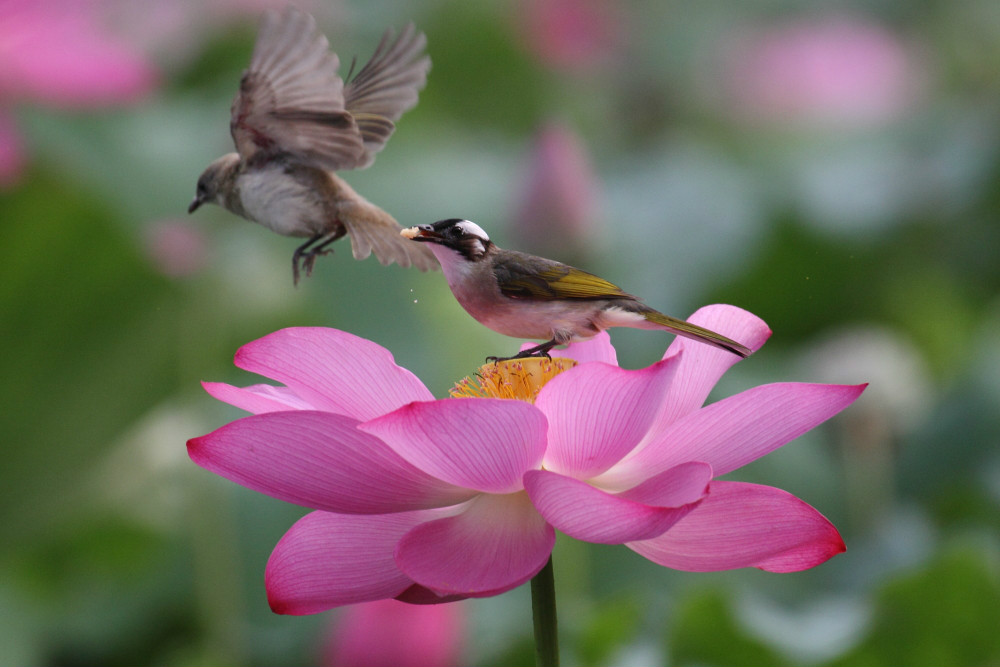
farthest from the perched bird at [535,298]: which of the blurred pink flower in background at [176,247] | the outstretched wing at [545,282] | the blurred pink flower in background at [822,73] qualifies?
the blurred pink flower in background at [822,73]

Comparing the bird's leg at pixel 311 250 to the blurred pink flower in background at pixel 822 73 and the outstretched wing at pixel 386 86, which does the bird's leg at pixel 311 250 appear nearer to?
the outstretched wing at pixel 386 86

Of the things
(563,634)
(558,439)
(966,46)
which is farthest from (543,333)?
(966,46)

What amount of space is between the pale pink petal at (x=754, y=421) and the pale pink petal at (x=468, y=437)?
4cm

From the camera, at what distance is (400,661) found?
19.8 inches

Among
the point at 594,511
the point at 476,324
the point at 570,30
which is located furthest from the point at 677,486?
the point at 570,30

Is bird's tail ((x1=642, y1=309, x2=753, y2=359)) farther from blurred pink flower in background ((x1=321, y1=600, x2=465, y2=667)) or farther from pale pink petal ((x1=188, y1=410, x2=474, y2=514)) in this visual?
blurred pink flower in background ((x1=321, y1=600, x2=465, y2=667))

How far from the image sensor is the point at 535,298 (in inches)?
11.4

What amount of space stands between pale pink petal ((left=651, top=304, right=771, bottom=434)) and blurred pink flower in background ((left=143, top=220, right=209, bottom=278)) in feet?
1.32

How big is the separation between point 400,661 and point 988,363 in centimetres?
62

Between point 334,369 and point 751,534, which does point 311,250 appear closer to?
point 334,369

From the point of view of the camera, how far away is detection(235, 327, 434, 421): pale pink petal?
0.30 meters

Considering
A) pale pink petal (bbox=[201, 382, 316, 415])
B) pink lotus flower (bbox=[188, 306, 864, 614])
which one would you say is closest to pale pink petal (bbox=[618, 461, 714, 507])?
pink lotus flower (bbox=[188, 306, 864, 614])

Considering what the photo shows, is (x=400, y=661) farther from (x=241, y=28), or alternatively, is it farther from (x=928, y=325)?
(x=241, y=28)

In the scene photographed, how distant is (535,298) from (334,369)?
0.06m
